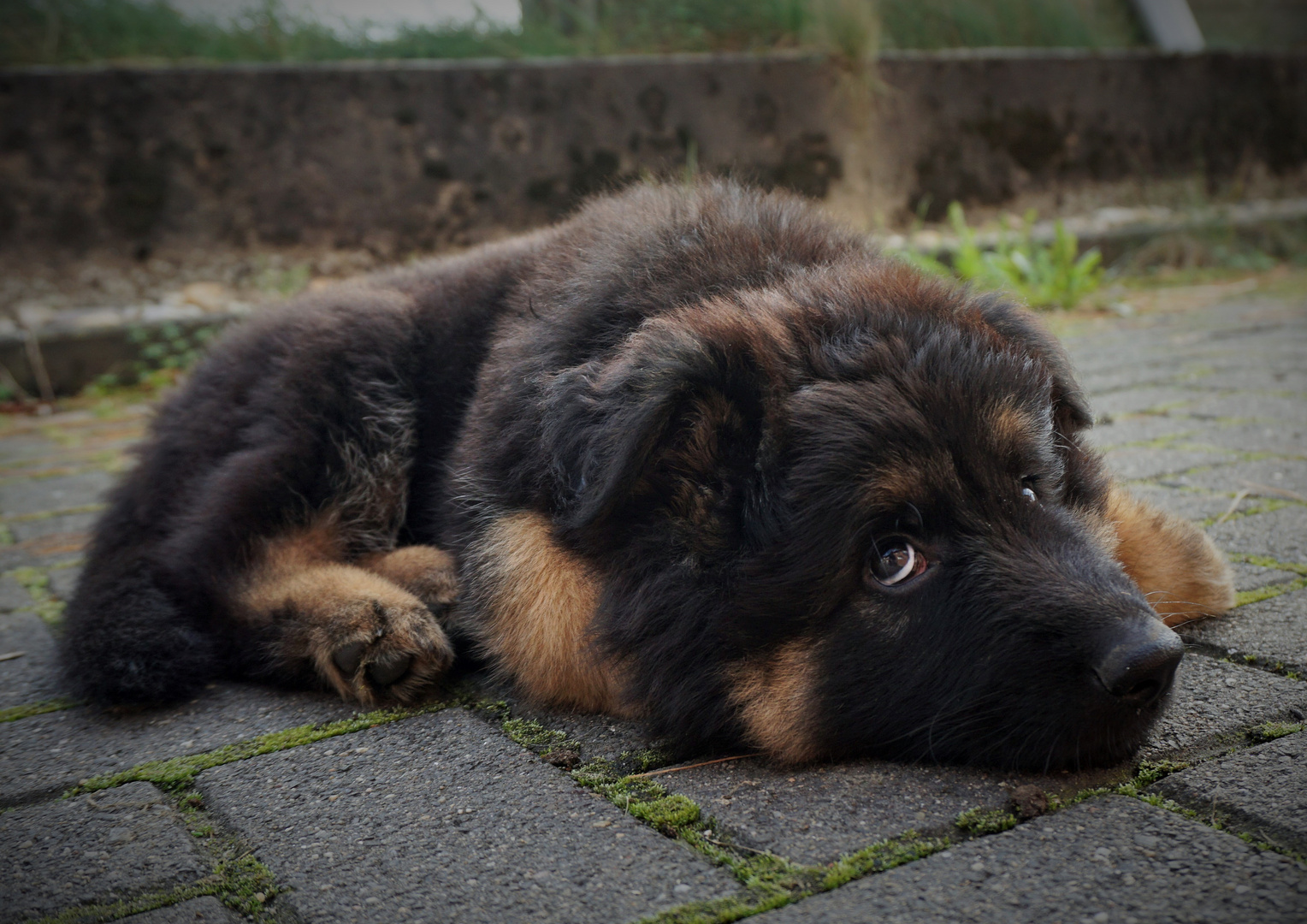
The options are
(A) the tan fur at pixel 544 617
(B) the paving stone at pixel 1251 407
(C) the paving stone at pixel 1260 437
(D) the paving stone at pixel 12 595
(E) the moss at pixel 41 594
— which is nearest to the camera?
(A) the tan fur at pixel 544 617

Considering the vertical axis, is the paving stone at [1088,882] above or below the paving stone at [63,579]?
above

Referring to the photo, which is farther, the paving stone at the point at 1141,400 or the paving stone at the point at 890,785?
the paving stone at the point at 1141,400

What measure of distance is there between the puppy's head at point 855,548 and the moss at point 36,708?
5.22 feet

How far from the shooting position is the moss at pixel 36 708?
2865mm

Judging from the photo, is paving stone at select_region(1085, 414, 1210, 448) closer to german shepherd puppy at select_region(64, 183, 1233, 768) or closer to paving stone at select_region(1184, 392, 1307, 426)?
paving stone at select_region(1184, 392, 1307, 426)

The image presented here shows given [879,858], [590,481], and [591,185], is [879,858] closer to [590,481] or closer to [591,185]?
[590,481]

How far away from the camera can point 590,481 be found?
243cm

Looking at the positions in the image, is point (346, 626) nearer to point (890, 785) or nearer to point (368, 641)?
point (368, 641)

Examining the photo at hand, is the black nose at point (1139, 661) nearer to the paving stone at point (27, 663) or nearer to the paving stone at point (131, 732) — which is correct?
the paving stone at point (131, 732)

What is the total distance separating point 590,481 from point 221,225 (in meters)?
6.76

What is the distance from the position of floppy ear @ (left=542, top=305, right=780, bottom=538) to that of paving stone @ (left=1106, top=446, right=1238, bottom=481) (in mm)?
2416

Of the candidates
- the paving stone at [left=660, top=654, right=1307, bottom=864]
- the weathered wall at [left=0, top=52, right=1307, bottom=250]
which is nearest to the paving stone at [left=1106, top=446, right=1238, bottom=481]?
the paving stone at [left=660, top=654, right=1307, bottom=864]

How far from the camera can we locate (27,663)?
327 centimetres

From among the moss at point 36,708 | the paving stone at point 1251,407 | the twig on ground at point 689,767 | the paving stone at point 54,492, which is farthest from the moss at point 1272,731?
the paving stone at point 54,492
